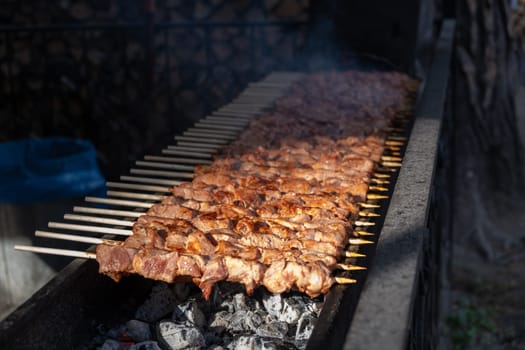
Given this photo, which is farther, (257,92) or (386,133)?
(257,92)

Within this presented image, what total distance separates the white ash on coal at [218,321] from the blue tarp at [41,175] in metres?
1.89

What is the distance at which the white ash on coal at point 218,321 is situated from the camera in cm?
286

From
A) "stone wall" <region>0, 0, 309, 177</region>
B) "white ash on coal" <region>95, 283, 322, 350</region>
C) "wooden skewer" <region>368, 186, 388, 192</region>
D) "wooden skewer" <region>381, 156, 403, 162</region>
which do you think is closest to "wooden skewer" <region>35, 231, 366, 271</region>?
"white ash on coal" <region>95, 283, 322, 350</region>

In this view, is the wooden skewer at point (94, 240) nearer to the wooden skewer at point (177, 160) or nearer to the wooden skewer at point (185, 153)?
the wooden skewer at point (177, 160)

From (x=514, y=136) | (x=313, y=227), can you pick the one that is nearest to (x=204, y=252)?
(x=313, y=227)

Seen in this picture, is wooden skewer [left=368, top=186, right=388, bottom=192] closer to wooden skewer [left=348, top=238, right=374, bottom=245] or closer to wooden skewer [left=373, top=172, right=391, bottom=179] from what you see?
wooden skewer [left=373, top=172, right=391, bottom=179]

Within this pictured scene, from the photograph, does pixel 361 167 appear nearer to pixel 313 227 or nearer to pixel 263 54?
pixel 313 227

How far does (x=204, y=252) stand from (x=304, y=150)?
173cm

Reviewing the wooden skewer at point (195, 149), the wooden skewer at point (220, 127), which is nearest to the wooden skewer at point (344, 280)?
the wooden skewer at point (195, 149)

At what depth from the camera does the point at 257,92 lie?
6.39m

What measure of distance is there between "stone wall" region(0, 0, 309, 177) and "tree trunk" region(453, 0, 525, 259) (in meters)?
2.47

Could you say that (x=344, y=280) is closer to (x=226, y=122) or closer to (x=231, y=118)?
(x=226, y=122)

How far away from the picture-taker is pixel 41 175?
190 inches

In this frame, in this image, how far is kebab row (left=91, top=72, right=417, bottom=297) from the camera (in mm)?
2746
